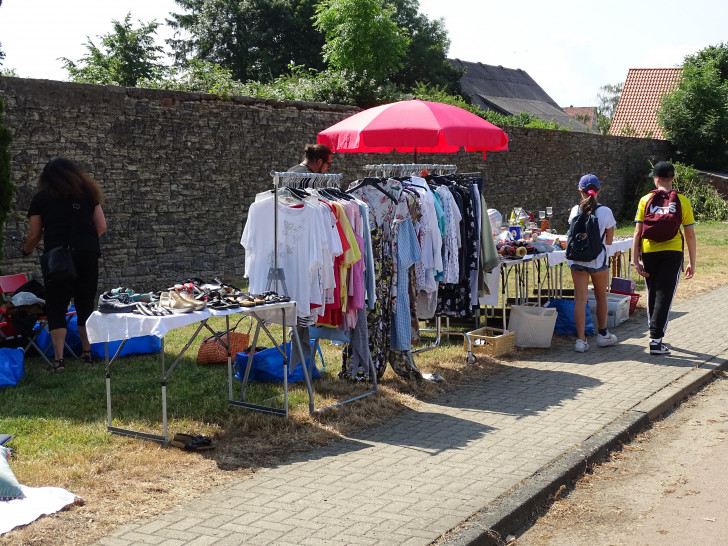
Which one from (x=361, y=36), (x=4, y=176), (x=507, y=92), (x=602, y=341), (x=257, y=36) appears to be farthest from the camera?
(x=507, y=92)

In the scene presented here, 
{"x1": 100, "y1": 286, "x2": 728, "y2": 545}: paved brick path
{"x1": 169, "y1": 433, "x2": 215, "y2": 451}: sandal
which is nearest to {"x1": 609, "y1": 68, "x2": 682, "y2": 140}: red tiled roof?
{"x1": 100, "y1": 286, "x2": 728, "y2": 545}: paved brick path

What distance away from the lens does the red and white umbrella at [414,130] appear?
28.8 feet

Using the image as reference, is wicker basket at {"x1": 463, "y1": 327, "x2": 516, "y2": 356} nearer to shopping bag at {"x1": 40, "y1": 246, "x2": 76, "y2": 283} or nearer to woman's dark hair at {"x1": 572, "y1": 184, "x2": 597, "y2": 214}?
woman's dark hair at {"x1": 572, "y1": 184, "x2": 597, "y2": 214}

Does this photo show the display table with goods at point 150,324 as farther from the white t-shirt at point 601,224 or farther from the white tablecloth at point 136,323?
the white t-shirt at point 601,224

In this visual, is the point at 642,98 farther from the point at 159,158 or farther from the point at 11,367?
the point at 11,367

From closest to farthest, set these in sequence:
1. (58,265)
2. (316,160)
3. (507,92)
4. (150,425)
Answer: (150,425)
(58,265)
(316,160)
(507,92)

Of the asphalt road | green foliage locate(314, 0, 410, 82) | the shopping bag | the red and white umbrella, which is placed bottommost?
the asphalt road

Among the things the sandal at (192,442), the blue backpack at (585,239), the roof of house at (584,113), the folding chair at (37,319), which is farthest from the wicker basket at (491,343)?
the roof of house at (584,113)

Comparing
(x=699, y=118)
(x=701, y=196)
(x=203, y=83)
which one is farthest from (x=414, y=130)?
(x=699, y=118)

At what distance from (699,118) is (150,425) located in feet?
93.5

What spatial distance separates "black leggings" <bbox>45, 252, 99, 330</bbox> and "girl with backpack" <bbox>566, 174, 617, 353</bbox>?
15.6 feet

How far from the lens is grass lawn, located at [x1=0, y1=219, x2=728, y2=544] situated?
455cm

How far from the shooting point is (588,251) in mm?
8516

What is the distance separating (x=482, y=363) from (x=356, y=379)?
163cm
